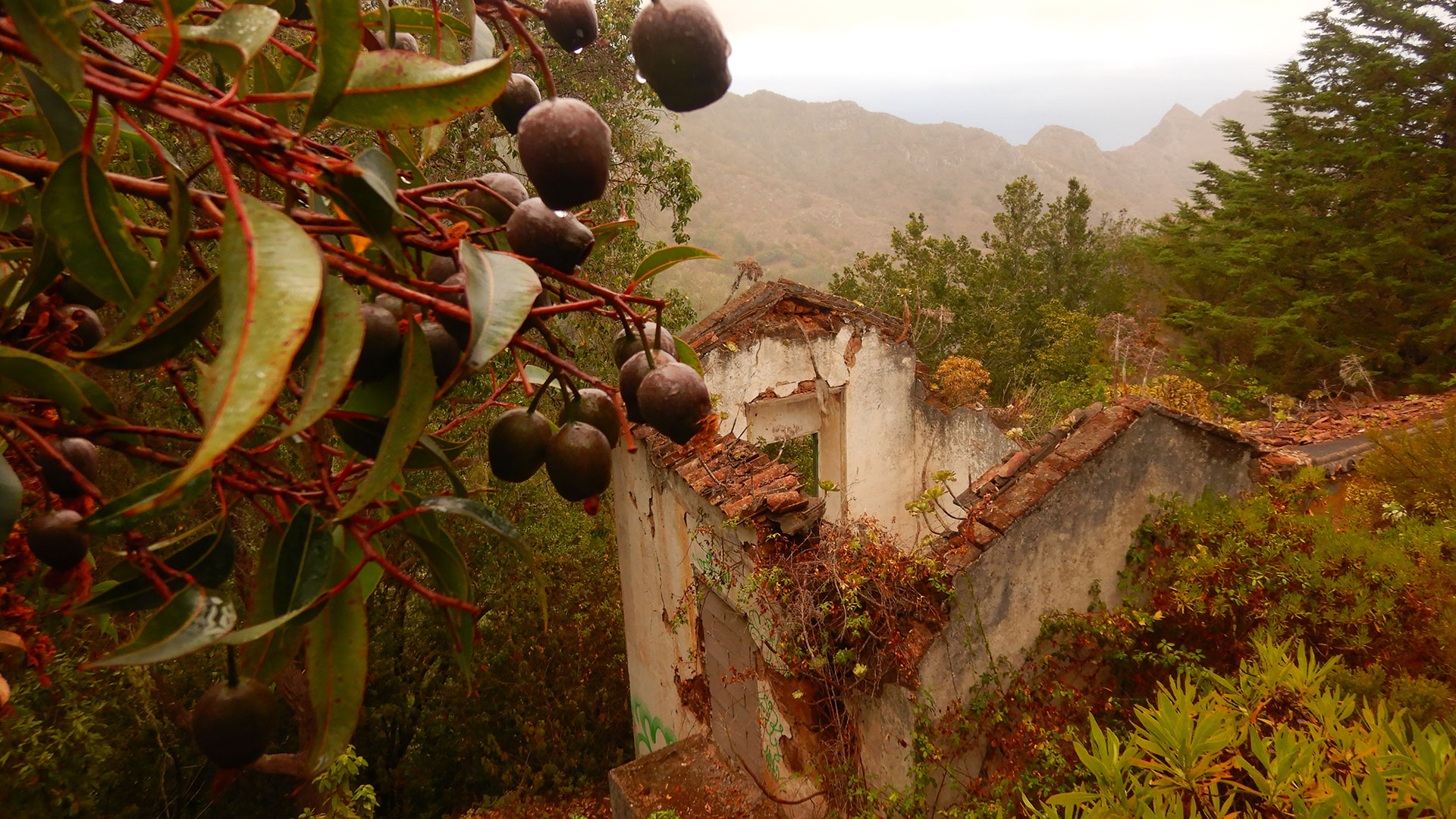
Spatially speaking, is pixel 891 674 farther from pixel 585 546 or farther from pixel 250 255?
pixel 585 546

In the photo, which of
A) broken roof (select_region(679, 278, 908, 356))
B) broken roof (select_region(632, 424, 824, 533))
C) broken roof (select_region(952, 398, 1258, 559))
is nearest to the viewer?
broken roof (select_region(952, 398, 1258, 559))

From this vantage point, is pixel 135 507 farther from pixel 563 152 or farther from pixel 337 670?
pixel 563 152

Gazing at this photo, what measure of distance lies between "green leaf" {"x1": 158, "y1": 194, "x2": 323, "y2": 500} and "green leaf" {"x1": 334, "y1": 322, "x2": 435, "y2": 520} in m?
0.13

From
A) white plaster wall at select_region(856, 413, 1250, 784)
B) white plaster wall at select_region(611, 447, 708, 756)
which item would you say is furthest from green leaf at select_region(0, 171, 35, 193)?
white plaster wall at select_region(611, 447, 708, 756)

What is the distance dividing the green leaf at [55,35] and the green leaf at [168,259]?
0.30 ft

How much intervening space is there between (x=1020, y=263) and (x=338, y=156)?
67.3 ft

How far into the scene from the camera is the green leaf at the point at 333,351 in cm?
58

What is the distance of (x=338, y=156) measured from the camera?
83cm

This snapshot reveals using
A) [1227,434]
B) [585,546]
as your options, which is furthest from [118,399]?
[1227,434]

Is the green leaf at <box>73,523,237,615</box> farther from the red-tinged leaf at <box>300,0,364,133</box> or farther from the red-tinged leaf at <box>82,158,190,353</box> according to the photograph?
the red-tinged leaf at <box>300,0,364,133</box>

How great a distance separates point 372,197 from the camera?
2.21ft

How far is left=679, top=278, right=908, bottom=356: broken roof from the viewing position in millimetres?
6273

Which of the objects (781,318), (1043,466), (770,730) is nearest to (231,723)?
(1043,466)

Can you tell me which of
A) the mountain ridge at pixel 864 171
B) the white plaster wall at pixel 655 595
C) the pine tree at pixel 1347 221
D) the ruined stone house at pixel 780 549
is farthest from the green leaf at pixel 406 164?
the mountain ridge at pixel 864 171
